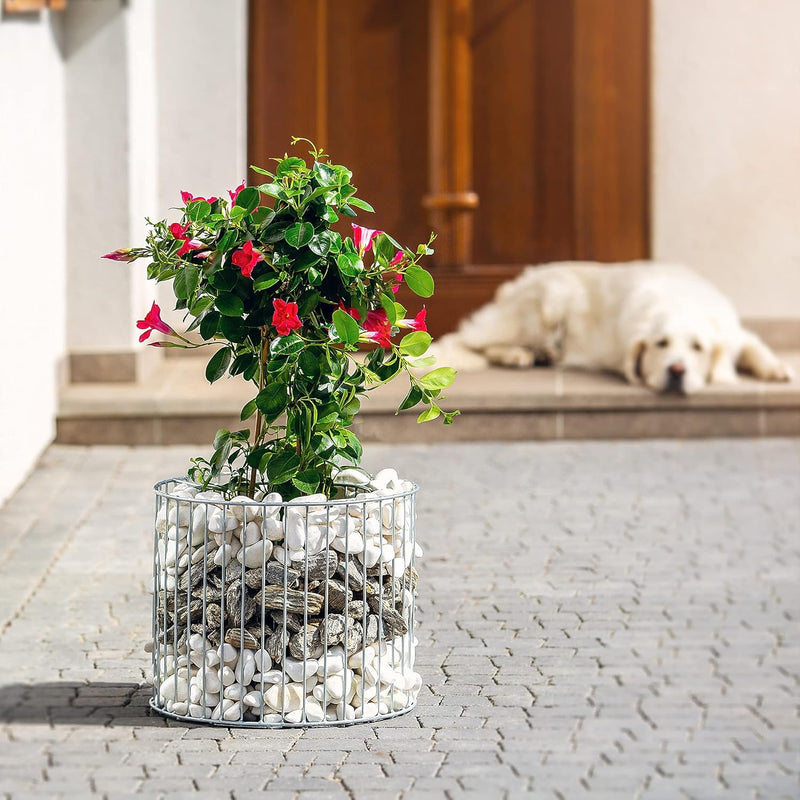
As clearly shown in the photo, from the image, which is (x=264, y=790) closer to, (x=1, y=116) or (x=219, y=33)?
(x=1, y=116)

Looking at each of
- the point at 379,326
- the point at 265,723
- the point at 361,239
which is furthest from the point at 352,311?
Answer: the point at 265,723

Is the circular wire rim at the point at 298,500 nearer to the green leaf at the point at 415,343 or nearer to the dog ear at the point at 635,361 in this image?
the green leaf at the point at 415,343

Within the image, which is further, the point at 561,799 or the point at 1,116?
the point at 1,116

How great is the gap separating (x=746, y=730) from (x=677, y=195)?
6860mm

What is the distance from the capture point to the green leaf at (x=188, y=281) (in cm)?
351

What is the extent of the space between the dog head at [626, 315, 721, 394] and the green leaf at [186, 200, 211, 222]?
5107mm

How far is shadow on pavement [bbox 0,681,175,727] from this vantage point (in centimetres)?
365

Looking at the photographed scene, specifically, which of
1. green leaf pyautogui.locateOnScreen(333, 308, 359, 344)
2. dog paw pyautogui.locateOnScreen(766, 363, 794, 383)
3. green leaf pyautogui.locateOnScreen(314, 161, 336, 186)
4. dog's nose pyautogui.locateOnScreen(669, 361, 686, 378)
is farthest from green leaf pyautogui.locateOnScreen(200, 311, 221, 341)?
dog paw pyautogui.locateOnScreen(766, 363, 794, 383)

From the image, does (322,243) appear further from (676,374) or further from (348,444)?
(676,374)

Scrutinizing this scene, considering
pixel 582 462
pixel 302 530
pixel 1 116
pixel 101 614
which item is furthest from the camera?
pixel 582 462

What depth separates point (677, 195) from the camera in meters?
10.0

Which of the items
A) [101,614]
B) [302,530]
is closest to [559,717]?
[302,530]

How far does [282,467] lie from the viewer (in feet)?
11.8

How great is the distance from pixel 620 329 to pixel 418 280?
537 cm
